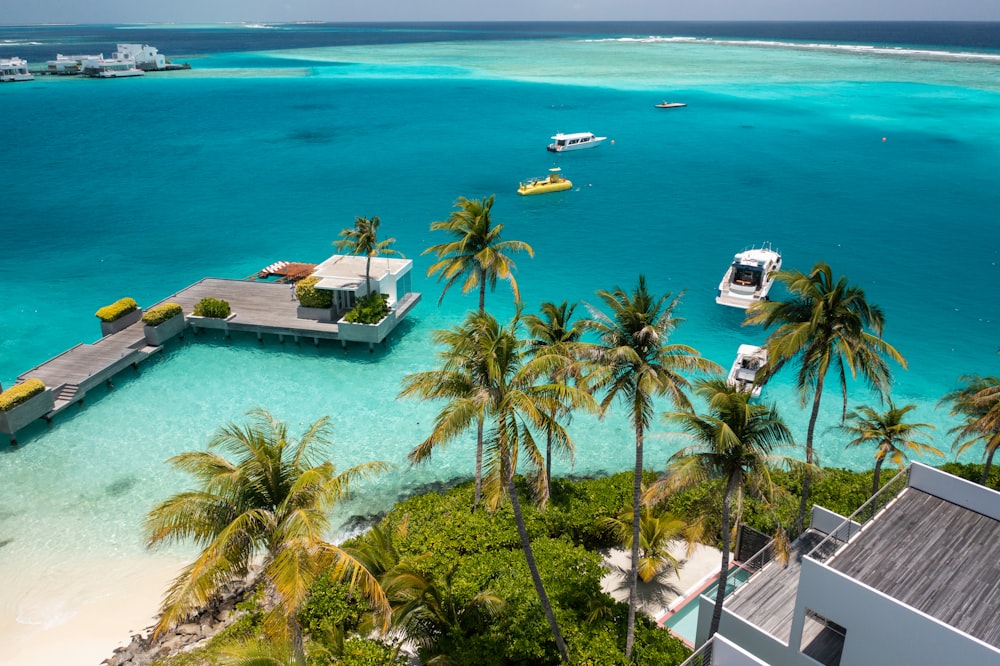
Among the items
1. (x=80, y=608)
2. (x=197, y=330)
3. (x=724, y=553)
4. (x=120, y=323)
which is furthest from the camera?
(x=197, y=330)

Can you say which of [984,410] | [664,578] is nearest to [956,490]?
[984,410]

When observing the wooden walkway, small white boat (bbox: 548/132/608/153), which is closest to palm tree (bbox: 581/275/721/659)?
the wooden walkway

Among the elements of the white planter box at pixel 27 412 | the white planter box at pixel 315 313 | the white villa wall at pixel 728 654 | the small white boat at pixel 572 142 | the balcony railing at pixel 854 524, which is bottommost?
the white planter box at pixel 27 412

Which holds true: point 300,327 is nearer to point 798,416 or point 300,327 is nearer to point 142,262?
point 142,262

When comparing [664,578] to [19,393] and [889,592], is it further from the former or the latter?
[19,393]

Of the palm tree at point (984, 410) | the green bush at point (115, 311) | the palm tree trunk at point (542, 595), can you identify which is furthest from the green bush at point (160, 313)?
the palm tree at point (984, 410)

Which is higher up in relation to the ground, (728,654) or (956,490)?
(956,490)

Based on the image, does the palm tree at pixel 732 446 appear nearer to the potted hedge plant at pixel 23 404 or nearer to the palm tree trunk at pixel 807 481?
the palm tree trunk at pixel 807 481
